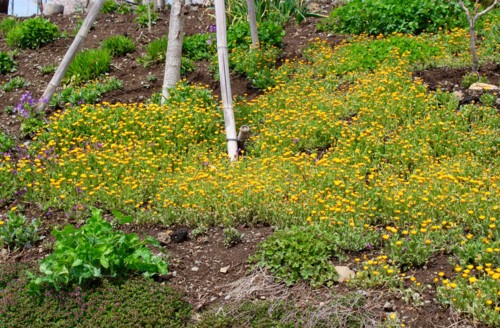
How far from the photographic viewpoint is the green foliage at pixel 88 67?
33.8 ft

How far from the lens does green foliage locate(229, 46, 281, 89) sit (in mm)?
9623

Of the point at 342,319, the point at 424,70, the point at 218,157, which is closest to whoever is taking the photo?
the point at 342,319

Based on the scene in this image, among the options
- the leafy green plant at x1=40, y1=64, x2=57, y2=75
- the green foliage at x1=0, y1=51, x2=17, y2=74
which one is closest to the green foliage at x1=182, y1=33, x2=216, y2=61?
the leafy green plant at x1=40, y1=64, x2=57, y2=75

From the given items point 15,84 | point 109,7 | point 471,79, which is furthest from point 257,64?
point 109,7

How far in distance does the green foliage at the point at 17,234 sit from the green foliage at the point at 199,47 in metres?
5.40

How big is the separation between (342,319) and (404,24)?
736 centimetres

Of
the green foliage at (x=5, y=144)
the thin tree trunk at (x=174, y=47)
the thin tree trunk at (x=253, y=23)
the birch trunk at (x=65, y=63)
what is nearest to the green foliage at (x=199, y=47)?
the thin tree trunk at (x=253, y=23)

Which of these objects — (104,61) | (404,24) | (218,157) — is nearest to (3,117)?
(104,61)

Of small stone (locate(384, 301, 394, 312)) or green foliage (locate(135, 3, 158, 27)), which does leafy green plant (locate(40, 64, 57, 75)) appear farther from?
small stone (locate(384, 301, 394, 312))

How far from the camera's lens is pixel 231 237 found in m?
5.64

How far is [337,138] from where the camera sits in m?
7.67

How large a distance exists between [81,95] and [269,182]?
4.07m

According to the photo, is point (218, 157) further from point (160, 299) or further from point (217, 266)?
point (160, 299)

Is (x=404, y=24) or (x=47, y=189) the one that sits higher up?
(x=404, y=24)
